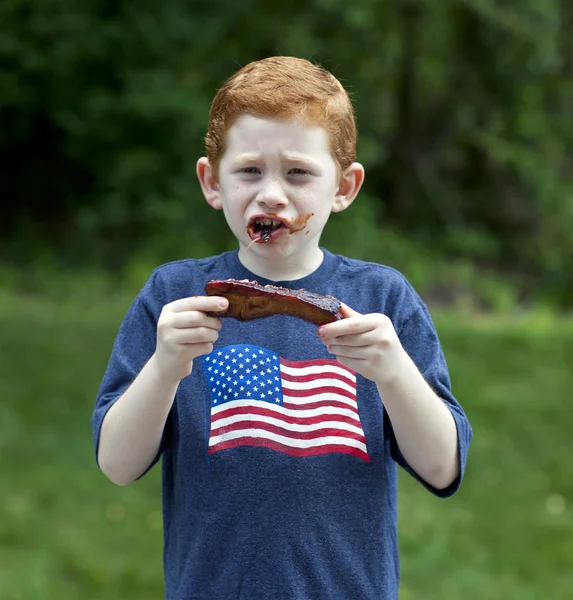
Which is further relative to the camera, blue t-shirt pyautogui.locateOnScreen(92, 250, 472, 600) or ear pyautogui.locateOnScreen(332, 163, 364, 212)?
ear pyautogui.locateOnScreen(332, 163, 364, 212)

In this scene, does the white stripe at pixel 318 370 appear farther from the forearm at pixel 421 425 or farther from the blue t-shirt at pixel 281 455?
the forearm at pixel 421 425

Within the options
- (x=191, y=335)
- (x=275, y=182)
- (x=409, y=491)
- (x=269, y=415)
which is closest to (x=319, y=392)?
(x=269, y=415)

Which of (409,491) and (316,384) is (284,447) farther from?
(409,491)

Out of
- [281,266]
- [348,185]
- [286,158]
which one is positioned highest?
[348,185]

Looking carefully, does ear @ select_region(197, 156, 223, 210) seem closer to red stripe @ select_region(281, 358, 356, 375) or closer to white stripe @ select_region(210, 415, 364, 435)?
red stripe @ select_region(281, 358, 356, 375)

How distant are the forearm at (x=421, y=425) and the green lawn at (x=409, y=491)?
296 centimetres

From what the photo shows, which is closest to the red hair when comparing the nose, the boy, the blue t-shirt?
the boy

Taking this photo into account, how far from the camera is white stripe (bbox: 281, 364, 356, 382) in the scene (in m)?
2.10

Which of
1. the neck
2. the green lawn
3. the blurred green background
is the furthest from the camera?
the blurred green background

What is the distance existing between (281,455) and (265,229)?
0.54 metres

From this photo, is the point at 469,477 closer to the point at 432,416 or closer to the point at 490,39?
the point at 432,416

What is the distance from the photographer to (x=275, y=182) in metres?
1.99

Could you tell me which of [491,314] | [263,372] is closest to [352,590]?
[263,372]

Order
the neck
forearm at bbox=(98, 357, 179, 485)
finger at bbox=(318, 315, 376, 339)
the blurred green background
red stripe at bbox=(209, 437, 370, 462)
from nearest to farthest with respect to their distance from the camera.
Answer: finger at bbox=(318, 315, 376, 339), forearm at bbox=(98, 357, 179, 485), red stripe at bbox=(209, 437, 370, 462), the neck, the blurred green background
